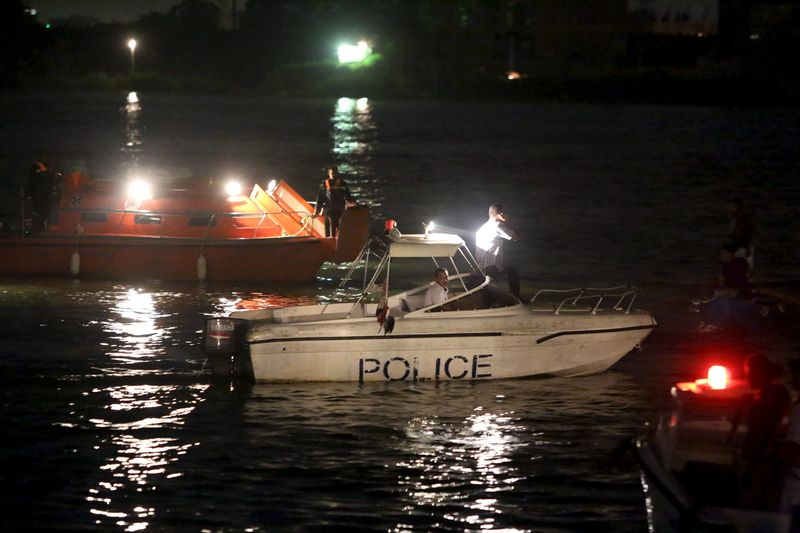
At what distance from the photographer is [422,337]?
1791cm

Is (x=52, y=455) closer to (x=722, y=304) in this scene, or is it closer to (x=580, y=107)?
(x=722, y=304)

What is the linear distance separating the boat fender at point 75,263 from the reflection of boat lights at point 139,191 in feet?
5.26

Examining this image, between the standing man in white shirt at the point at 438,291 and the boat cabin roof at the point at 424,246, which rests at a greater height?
the boat cabin roof at the point at 424,246

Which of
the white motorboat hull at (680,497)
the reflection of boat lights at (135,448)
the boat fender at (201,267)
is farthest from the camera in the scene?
the boat fender at (201,267)

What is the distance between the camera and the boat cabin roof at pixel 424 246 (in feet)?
61.2

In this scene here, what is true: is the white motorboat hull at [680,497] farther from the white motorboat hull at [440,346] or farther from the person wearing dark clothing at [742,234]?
the person wearing dark clothing at [742,234]

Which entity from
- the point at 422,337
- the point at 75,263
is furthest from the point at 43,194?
the point at 422,337

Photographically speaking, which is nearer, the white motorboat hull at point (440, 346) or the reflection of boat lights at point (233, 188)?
the white motorboat hull at point (440, 346)

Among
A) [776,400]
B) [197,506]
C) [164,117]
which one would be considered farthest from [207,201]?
[164,117]

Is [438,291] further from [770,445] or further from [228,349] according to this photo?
[770,445]

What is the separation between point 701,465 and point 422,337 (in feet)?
20.7

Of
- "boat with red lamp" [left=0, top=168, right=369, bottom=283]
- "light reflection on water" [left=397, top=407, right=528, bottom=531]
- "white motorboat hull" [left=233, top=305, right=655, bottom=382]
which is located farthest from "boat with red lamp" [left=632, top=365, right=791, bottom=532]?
"boat with red lamp" [left=0, top=168, right=369, bottom=283]

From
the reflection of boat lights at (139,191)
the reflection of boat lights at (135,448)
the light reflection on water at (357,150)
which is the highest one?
the light reflection on water at (357,150)

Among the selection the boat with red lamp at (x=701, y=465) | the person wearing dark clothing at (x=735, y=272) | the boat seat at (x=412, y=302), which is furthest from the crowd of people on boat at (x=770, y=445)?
the person wearing dark clothing at (x=735, y=272)
